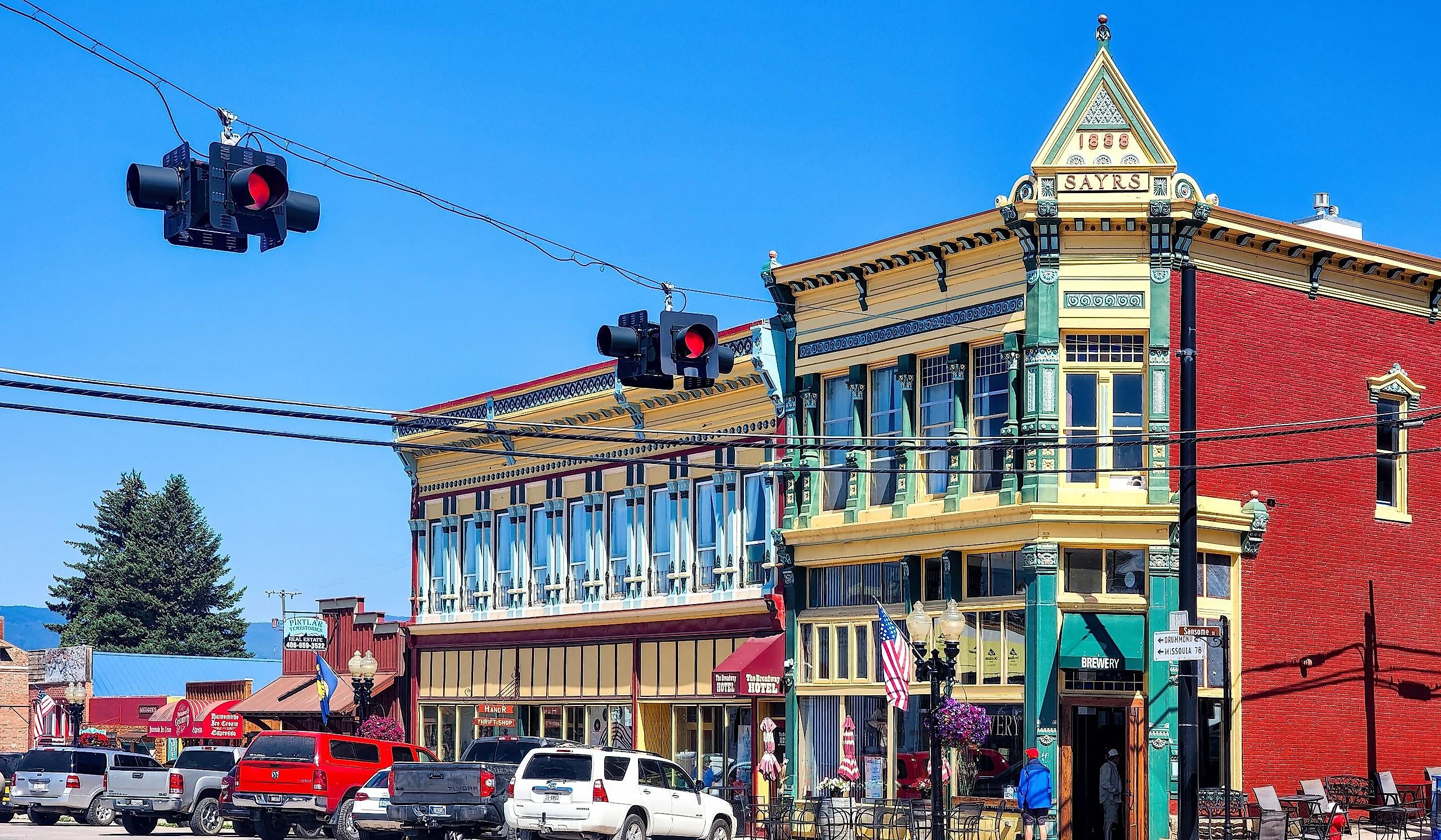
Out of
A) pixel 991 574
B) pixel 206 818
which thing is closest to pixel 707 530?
pixel 991 574

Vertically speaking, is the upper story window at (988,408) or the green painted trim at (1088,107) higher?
the green painted trim at (1088,107)

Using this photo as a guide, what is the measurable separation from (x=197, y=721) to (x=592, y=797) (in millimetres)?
33476

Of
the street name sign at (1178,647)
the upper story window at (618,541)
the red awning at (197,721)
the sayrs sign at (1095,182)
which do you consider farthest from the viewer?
the red awning at (197,721)

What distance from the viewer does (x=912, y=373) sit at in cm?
3566

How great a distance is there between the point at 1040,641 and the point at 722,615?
988 centimetres

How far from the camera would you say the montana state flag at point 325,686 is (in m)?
49.5

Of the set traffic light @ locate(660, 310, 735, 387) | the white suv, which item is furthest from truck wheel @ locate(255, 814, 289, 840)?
traffic light @ locate(660, 310, 735, 387)

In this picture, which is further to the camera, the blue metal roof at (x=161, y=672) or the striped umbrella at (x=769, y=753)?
the blue metal roof at (x=161, y=672)

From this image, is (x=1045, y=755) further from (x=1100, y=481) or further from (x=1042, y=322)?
(x=1042, y=322)

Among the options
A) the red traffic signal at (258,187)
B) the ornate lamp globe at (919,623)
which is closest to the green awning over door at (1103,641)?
the ornate lamp globe at (919,623)

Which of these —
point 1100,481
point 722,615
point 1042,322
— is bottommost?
point 722,615

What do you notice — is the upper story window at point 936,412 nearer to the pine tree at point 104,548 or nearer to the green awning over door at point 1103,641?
the green awning over door at point 1103,641

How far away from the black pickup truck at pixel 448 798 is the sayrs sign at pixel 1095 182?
13.5m

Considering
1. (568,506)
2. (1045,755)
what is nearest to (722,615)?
(568,506)
